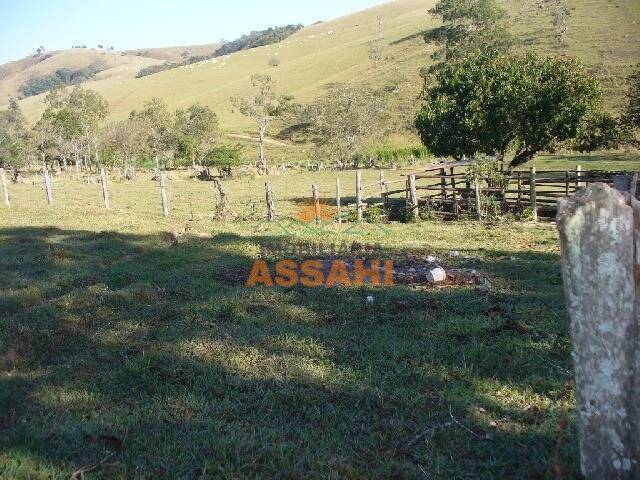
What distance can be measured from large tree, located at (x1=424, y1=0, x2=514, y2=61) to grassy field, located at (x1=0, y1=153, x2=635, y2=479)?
52318 millimetres

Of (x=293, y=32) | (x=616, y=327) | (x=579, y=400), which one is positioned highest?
(x=293, y=32)

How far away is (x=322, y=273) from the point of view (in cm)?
978

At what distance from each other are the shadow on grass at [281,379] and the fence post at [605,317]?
Answer: 821mm

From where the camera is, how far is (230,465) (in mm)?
3607

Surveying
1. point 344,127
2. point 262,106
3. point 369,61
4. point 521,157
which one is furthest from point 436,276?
point 369,61

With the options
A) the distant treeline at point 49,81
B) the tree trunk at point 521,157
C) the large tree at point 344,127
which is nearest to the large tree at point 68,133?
the large tree at point 344,127

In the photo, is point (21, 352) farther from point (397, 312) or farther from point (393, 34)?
point (393, 34)

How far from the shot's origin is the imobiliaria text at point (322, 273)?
9055mm

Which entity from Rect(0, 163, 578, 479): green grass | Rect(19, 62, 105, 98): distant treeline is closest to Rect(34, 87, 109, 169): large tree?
Rect(0, 163, 578, 479): green grass

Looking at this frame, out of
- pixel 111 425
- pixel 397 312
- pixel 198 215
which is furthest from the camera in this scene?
pixel 198 215

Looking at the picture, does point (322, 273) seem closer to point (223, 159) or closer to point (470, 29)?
point (223, 159)

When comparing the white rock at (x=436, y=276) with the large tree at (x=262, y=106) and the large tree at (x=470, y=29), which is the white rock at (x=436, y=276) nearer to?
the large tree at (x=262, y=106)

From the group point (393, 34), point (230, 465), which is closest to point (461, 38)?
point (393, 34)

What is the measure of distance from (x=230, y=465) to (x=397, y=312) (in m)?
3.98
